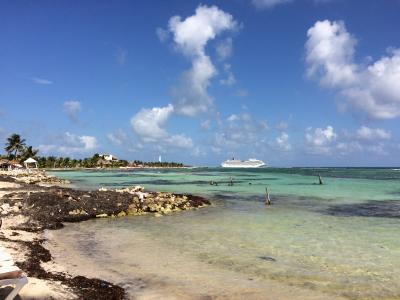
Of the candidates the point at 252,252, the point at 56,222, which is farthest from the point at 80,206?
the point at 252,252

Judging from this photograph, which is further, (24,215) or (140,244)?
(24,215)

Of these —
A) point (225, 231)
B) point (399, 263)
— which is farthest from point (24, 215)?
point (399, 263)

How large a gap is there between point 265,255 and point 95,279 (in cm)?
798

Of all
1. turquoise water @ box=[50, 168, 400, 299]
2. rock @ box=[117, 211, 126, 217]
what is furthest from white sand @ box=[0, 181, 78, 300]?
→ rock @ box=[117, 211, 126, 217]

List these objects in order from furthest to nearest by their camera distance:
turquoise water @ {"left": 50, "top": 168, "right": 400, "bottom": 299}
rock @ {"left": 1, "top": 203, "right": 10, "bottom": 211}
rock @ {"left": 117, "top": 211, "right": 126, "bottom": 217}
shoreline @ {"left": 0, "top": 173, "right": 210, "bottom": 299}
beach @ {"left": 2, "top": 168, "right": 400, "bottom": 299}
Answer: rock @ {"left": 117, "top": 211, "right": 126, "bottom": 217}
rock @ {"left": 1, "top": 203, "right": 10, "bottom": 211}
turquoise water @ {"left": 50, "top": 168, "right": 400, "bottom": 299}
beach @ {"left": 2, "top": 168, "right": 400, "bottom": 299}
shoreline @ {"left": 0, "top": 173, "right": 210, "bottom": 299}

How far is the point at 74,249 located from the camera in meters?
19.1

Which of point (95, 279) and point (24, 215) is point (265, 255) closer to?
point (95, 279)

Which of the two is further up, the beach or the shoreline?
the shoreline

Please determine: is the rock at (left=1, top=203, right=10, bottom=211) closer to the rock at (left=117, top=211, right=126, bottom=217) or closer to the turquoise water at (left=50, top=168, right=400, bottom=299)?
the turquoise water at (left=50, top=168, right=400, bottom=299)

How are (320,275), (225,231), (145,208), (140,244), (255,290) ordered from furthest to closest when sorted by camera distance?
(145,208), (225,231), (140,244), (320,275), (255,290)

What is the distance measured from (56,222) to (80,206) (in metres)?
5.17

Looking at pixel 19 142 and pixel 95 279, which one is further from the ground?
pixel 19 142

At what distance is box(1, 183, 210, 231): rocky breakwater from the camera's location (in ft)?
90.7

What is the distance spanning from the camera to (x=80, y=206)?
31.8 meters
